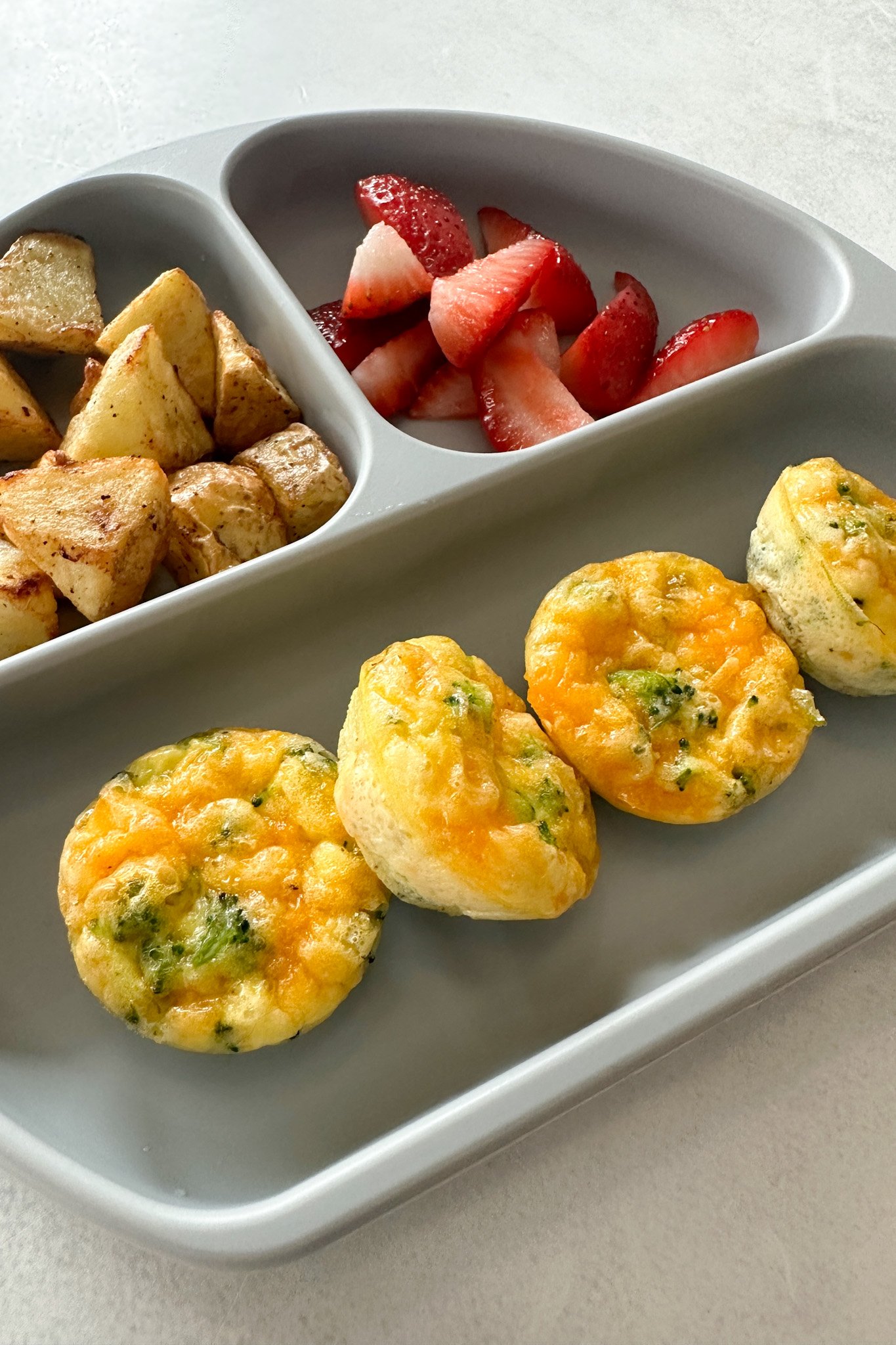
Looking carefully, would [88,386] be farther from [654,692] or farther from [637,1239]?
[637,1239]

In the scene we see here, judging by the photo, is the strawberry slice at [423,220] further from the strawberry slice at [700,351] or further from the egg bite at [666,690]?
the egg bite at [666,690]

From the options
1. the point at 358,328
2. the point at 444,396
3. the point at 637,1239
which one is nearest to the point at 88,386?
the point at 358,328

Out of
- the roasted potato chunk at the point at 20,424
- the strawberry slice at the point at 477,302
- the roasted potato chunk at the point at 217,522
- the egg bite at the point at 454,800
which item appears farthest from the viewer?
the strawberry slice at the point at 477,302

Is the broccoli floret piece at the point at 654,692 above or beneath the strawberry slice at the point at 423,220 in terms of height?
beneath

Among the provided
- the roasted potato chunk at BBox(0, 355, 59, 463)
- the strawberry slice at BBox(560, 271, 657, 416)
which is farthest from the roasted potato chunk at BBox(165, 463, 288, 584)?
the strawberry slice at BBox(560, 271, 657, 416)

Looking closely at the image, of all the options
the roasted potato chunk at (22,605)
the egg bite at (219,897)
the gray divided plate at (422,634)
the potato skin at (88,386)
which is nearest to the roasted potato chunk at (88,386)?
the potato skin at (88,386)

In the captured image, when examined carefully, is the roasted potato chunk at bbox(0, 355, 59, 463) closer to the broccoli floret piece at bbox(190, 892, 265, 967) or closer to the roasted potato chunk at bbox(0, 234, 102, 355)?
the roasted potato chunk at bbox(0, 234, 102, 355)
